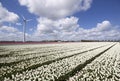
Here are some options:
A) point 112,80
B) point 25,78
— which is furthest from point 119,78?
point 25,78

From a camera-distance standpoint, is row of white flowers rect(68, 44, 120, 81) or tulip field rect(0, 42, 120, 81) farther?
tulip field rect(0, 42, 120, 81)

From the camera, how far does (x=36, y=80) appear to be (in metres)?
8.70

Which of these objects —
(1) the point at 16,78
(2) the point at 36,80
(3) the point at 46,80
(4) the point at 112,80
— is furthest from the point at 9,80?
(4) the point at 112,80

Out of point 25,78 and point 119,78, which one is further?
point 119,78

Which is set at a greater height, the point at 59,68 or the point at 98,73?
the point at 59,68

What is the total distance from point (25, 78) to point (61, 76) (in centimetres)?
213

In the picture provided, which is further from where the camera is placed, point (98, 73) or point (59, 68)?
point (59, 68)

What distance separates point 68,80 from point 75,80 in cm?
39

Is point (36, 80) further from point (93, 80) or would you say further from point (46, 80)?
point (93, 80)

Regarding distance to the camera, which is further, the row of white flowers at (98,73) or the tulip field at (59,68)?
the tulip field at (59,68)

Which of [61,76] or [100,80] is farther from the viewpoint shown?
[61,76]

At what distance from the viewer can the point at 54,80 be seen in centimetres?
873

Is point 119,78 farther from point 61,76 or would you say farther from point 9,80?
point 9,80

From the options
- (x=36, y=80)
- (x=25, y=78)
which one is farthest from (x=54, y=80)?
(x=25, y=78)
